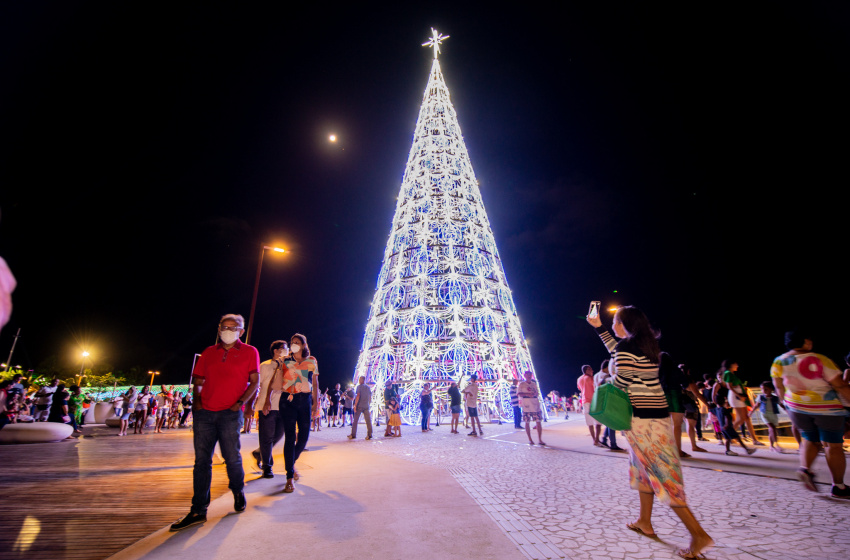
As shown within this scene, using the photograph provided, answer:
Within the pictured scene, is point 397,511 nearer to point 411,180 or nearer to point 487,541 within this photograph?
point 487,541

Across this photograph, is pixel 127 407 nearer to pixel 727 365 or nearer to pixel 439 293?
pixel 439 293

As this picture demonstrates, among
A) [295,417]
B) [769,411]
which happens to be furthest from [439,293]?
[295,417]

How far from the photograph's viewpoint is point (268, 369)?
224 inches

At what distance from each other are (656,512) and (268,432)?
483 cm

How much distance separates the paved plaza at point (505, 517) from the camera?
286cm

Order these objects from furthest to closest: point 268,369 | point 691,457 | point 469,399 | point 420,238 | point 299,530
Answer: point 420,238 < point 469,399 < point 691,457 < point 268,369 < point 299,530

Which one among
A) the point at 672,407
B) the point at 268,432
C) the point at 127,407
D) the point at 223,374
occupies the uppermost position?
the point at 223,374

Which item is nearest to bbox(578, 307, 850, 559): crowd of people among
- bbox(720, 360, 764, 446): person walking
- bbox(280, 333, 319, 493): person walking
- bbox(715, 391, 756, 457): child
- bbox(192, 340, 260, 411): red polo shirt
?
bbox(715, 391, 756, 457): child

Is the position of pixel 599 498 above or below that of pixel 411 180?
below

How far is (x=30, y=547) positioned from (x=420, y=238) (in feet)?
49.8

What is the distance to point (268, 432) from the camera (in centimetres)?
554

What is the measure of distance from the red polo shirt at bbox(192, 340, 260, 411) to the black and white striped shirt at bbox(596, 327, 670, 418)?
3.44 metres

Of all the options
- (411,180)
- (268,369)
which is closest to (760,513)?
(268,369)

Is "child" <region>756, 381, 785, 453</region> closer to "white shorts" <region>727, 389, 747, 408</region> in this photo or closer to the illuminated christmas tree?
"white shorts" <region>727, 389, 747, 408</region>
